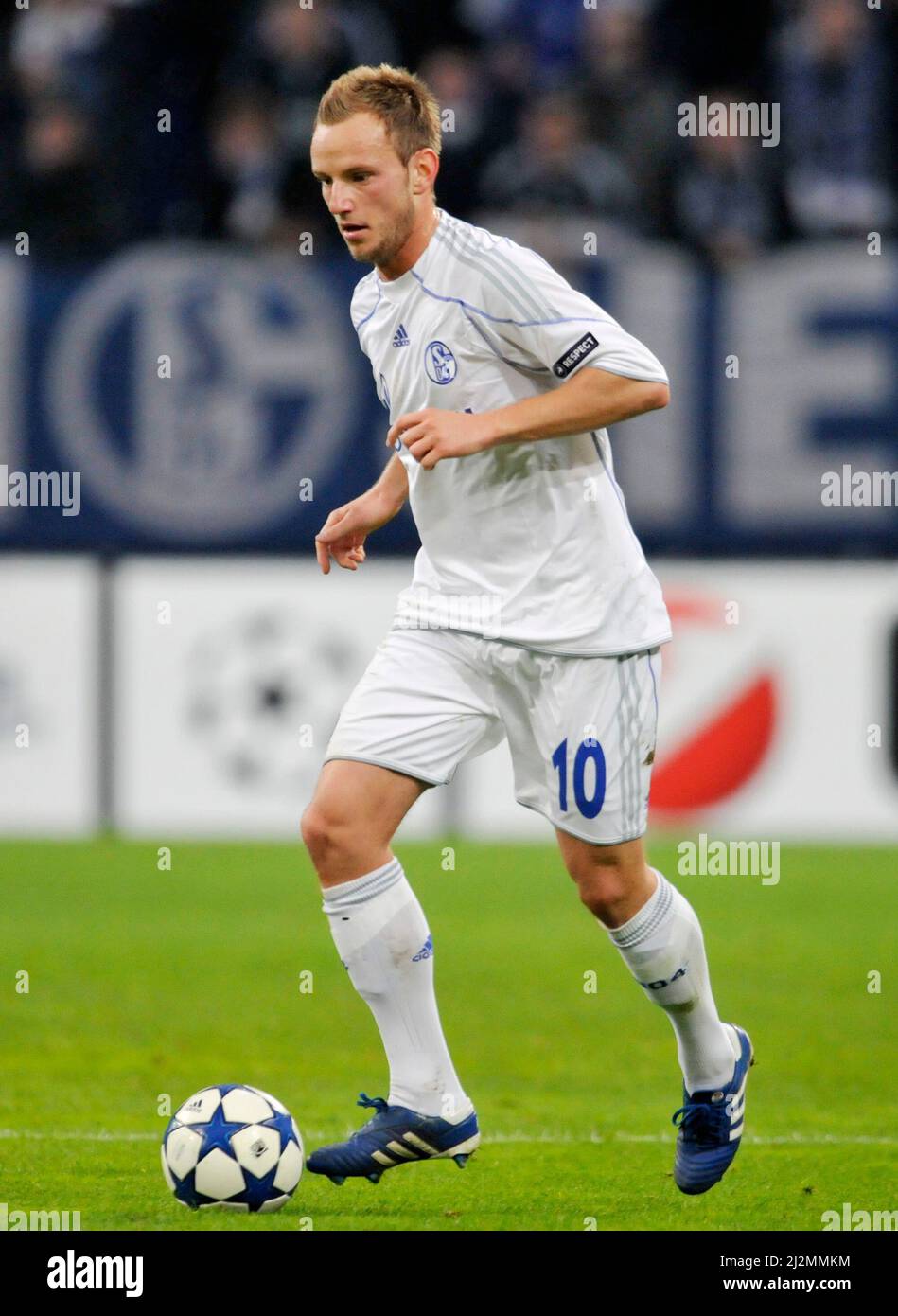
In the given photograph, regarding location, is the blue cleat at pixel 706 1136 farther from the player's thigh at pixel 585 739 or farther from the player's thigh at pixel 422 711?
the player's thigh at pixel 422 711

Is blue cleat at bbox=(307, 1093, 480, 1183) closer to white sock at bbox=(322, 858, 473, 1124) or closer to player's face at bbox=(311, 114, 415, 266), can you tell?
white sock at bbox=(322, 858, 473, 1124)

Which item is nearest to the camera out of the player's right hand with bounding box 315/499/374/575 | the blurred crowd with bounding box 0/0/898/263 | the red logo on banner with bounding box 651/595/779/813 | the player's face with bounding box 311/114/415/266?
the player's face with bounding box 311/114/415/266

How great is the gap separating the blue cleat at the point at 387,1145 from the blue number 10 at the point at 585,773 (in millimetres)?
672

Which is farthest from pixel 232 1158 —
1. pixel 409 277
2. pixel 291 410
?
pixel 291 410

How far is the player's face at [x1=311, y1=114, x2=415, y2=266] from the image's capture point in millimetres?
4211

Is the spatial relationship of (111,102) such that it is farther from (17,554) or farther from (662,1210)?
(662,1210)

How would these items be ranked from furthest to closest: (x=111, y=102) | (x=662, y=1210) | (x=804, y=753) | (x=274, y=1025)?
(x=111, y=102)
(x=804, y=753)
(x=274, y=1025)
(x=662, y=1210)

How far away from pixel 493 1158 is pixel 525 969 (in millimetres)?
2915

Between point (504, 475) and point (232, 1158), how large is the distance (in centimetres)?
146

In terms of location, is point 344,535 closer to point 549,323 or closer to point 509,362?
point 509,362

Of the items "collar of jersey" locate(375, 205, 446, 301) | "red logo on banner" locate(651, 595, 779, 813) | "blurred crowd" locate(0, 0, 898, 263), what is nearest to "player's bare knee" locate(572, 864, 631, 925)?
"collar of jersey" locate(375, 205, 446, 301)

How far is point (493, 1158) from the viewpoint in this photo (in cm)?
490

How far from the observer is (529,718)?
14.6 ft

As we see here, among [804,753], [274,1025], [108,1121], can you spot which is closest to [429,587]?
[108,1121]
